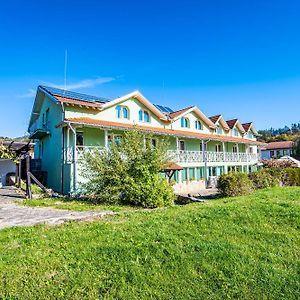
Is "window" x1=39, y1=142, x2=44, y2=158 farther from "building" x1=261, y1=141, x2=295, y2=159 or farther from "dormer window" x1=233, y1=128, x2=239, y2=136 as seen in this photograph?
"building" x1=261, y1=141, x2=295, y2=159

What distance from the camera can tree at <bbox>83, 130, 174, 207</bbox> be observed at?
44.3 feet

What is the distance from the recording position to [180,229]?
7680 mm

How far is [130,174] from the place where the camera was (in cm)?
1405

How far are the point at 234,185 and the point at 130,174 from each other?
775 cm

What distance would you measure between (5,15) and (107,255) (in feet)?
44.9

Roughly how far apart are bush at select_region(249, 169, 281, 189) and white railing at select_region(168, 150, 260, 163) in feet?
21.2

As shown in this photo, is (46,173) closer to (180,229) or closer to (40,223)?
(40,223)

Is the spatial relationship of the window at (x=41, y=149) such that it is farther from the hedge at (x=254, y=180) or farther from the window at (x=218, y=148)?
the window at (x=218, y=148)

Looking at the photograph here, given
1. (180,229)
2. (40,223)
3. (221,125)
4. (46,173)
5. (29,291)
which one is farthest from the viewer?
(221,125)

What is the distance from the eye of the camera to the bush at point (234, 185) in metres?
17.9

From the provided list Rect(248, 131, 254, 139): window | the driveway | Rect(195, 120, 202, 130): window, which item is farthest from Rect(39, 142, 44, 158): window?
Rect(248, 131, 254, 139): window

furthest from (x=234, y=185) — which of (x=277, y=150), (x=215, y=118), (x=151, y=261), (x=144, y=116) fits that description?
(x=277, y=150)

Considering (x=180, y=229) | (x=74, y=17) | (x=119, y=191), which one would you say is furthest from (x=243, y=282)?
(x=74, y=17)

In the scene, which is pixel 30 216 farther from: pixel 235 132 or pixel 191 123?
pixel 235 132
